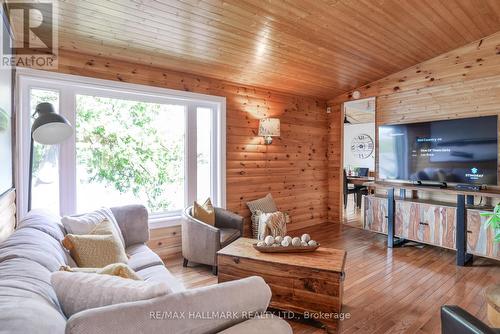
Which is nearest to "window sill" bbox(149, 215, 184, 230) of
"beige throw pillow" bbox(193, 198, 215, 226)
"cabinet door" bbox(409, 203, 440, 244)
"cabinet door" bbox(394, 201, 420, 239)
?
"beige throw pillow" bbox(193, 198, 215, 226)

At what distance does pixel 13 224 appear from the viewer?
2.39m

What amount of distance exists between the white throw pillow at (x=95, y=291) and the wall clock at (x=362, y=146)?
16.1 feet

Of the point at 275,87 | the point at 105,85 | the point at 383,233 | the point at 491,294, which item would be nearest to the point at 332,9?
the point at 275,87

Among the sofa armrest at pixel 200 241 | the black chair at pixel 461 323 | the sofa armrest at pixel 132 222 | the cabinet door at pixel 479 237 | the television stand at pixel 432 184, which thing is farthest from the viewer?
the television stand at pixel 432 184

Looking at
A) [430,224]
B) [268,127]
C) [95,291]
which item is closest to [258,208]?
[268,127]

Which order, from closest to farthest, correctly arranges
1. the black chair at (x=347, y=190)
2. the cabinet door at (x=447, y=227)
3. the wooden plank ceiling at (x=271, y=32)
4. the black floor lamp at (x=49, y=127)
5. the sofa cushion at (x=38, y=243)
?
the sofa cushion at (x=38, y=243), the black floor lamp at (x=49, y=127), the wooden plank ceiling at (x=271, y=32), the cabinet door at (x=447, y=227), the black chair at (x=347, y=190)

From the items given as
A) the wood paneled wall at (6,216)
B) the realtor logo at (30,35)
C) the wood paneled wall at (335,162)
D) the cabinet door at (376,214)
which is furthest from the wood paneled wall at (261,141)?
the wood paneled wall at (6,216)

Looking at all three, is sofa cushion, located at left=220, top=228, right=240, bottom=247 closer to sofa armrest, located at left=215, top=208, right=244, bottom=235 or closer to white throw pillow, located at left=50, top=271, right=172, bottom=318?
sofa armrest, located at left=215, top=208, right=244, bottom=235

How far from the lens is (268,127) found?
14.6 ft

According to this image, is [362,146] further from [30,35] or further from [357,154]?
[30,35]

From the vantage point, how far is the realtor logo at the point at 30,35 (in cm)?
220

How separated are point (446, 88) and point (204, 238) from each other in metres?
4.00

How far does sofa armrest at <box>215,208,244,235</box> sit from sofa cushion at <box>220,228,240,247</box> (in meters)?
0.07

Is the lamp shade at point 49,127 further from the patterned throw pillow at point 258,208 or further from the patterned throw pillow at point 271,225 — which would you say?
the patterned throw pillow at point 258,208
